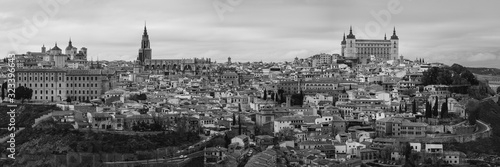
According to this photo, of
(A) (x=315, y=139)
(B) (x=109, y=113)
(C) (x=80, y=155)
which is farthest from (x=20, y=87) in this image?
(A) (x=315, y=139)

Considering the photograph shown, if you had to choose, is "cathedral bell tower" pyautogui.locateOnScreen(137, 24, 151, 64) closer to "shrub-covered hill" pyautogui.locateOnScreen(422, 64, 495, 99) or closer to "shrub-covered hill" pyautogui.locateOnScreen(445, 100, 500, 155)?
"shrub-covered hill" pyautogui.locateOnScreen(422, 64, 495, 99)

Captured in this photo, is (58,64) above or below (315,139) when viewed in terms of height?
above

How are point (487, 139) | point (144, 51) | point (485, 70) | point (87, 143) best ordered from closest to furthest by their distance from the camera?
point (87, 143), point (487, 139), point (144, 51), point (485, 70)

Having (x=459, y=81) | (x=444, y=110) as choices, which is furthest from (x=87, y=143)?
(x=459, y=81)

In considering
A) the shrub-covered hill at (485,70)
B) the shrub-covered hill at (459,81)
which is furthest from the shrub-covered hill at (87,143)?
the shrub-covered hill at (485,70)

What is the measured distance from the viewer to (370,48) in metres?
65.4

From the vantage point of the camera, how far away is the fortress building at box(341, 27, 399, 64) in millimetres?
64125

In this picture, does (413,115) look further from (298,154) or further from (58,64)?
(58,64)

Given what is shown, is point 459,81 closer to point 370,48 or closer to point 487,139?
point 487,139

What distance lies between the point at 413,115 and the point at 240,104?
8.01 meters

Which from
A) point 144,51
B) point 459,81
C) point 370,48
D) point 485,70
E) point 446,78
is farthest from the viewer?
point 485,70

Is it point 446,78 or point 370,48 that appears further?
point 370,48

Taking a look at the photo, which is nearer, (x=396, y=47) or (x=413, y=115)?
(x=413, y=115)

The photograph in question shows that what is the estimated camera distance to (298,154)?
24.8 m
